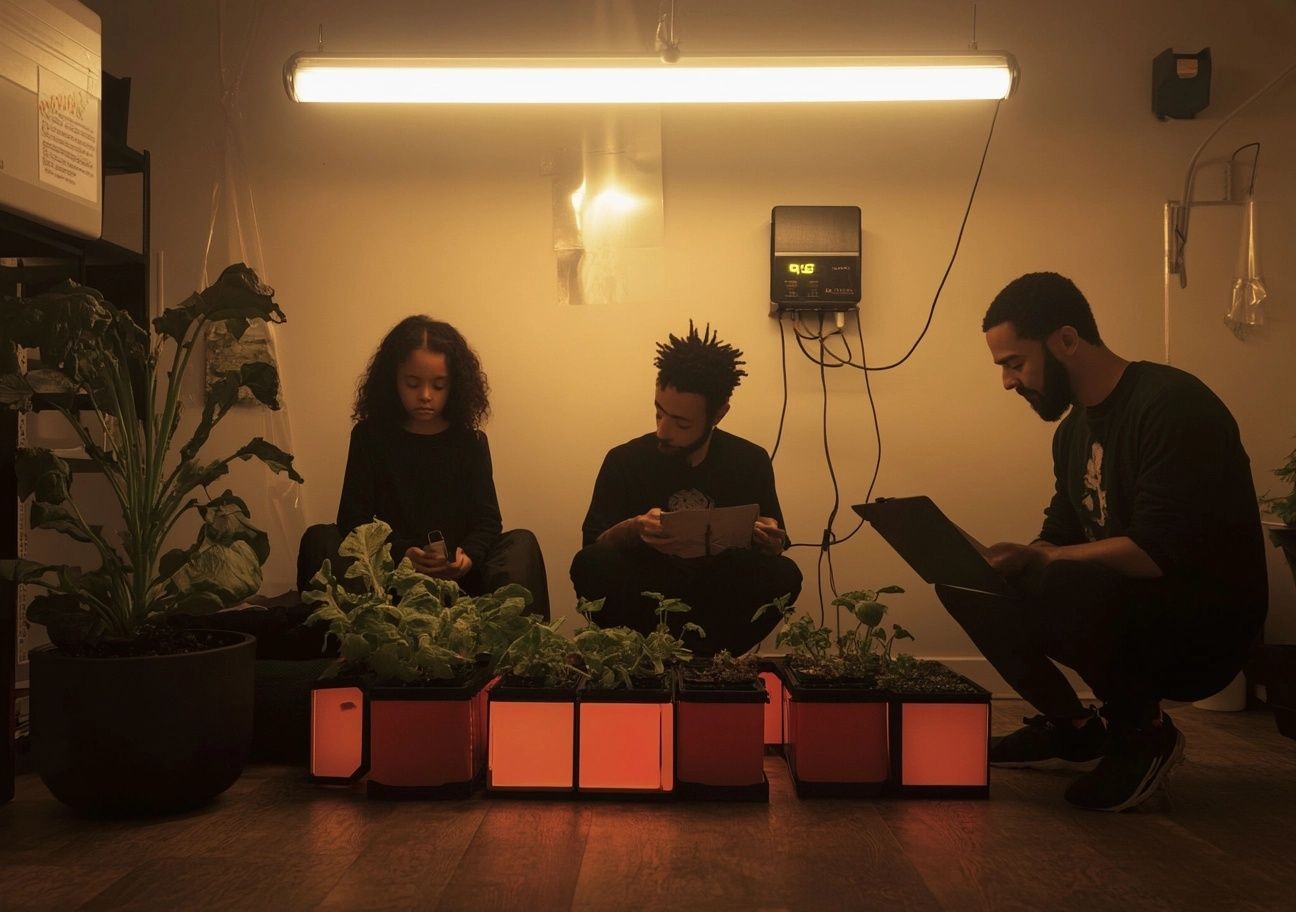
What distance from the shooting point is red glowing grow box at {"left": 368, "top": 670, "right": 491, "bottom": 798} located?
1685 mm

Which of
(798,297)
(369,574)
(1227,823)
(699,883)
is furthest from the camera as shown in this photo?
(798,297)

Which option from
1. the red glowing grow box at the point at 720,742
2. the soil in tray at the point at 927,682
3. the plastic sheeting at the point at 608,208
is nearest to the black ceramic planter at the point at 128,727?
the red glowing grow box at the point at 720,742

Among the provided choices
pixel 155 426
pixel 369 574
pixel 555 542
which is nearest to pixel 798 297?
pixel 555 542

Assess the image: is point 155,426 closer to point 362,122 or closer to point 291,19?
point 362,122

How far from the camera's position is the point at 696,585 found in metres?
2.45

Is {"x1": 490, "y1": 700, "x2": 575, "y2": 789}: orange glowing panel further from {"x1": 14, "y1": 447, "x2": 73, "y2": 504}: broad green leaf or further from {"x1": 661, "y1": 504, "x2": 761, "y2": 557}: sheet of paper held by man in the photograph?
{"x1": 14, "y1": 447, "x2": 73, "y2": 504}: broad green leaf

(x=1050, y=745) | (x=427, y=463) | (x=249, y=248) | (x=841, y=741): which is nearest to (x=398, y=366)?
(x=427, y=463)

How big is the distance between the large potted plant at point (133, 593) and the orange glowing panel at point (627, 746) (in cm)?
58

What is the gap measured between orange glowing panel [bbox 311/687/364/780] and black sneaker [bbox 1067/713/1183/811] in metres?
1.25

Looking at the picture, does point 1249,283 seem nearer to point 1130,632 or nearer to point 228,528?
point 1130,632

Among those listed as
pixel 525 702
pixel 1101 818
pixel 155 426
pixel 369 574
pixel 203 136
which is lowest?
pixel 1101 818

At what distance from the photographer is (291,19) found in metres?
3.07

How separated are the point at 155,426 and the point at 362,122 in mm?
1682

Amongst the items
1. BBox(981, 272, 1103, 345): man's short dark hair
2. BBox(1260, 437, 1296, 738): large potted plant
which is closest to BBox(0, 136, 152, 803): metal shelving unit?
BBox(981, 272, 1103, 345): man's short dark hair
